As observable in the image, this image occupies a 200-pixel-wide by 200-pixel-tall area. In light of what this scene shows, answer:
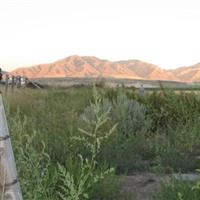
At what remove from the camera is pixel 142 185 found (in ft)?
22.4

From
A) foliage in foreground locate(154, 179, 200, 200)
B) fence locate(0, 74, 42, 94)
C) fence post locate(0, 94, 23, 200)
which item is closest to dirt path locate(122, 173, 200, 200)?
foliage in foreground locate(154, 179, 200, 200)

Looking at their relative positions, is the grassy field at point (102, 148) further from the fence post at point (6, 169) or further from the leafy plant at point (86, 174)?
the fence post at point (6, 169)

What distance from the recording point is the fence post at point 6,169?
3660 millimetres

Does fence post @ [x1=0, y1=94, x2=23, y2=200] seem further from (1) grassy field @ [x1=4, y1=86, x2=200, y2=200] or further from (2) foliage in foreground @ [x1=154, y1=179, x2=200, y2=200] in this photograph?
(2) foliage in foreground @ [x1=154, y1=179, x2=200, y2=200]

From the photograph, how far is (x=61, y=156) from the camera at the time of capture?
26.0 ft

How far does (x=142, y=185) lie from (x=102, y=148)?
67.3 inches

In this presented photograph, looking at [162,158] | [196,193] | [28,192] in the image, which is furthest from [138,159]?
[28,192]

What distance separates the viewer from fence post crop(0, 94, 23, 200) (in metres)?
3.66

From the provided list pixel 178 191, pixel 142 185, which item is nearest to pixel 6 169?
pixel 178 191

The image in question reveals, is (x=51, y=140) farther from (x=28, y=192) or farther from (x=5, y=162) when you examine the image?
(x=5, y=162)

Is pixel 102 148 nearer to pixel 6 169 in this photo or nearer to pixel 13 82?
pixel 6 169

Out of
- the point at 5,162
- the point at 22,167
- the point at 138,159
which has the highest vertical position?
the point at 5,162

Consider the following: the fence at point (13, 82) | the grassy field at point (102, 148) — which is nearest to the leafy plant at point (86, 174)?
the grassy field at point (102, 148)

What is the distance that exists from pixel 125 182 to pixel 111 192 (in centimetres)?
91
